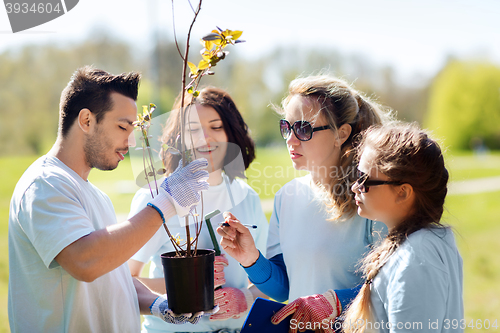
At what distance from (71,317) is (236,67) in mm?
26753

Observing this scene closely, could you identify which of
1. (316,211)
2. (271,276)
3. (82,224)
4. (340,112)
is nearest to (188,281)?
(82,224)

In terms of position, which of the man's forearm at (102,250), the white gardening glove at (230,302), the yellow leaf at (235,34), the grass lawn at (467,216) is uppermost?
the yellow leaf at (235,34)

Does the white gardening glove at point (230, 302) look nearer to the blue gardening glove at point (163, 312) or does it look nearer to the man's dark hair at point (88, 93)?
the blue gardening glove at point (163, 312)

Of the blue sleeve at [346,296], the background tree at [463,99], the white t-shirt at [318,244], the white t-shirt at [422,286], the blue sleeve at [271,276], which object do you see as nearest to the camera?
the white t-shirt at [422,286]

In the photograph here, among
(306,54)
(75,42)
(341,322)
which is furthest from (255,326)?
(306,54)

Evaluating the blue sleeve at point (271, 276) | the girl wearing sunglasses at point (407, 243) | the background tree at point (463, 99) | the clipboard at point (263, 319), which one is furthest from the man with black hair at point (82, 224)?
the background tree at point (463, 99)

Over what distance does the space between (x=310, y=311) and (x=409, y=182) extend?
630 mm

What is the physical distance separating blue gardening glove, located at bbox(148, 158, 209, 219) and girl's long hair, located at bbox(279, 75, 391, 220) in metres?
0.68

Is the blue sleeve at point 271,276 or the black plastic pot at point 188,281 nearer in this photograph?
the black plastic pot at point 188,281

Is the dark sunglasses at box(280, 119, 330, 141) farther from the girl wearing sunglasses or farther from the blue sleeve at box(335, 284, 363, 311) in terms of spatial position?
the blue sleeve at box(335, 284, 363, 311)

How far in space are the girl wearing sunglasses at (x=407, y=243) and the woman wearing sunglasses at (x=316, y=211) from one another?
18cm

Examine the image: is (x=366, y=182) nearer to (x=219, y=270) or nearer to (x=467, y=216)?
(x=219, y=270)

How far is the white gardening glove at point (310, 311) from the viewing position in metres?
1.44

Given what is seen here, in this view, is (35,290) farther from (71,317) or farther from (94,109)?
(94,109)
